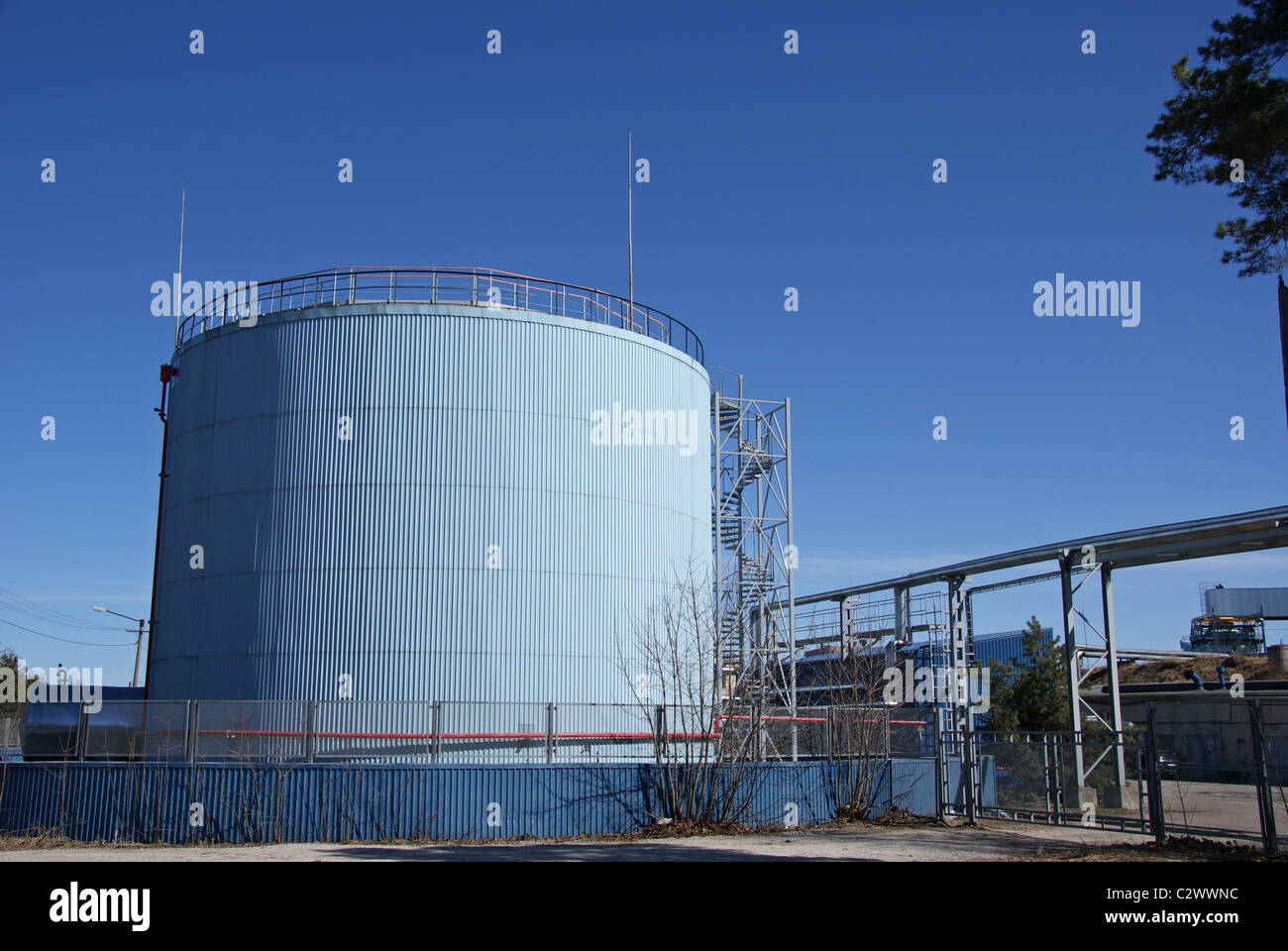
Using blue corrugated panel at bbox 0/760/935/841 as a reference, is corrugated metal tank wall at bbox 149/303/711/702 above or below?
above

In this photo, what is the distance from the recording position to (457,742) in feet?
83.2

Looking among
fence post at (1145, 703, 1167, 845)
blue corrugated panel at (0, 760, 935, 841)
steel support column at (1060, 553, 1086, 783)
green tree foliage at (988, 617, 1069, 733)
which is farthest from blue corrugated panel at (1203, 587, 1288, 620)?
blue corrugated panel at (0, 760, 935, 841)

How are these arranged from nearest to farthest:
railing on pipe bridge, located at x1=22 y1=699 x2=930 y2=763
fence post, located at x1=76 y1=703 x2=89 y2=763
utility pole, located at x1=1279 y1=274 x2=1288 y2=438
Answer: utility pole, located at x1=1279 y1=274 x2=1288 y2=438
fence post, located at x1=76 y1=703 x2=89 y2=763
railing on pipe bridge, located at x1=22 y1=699 x2=930 y2=763

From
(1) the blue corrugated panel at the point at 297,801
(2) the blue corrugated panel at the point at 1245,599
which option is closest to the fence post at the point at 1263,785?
(1) the blue corrugated panel at the point at 297,801

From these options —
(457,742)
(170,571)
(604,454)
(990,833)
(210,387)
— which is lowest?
(990,833)

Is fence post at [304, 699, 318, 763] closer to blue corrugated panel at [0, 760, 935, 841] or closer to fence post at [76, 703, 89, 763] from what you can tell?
blue corrugated panel at [0, 760, 935, 841]

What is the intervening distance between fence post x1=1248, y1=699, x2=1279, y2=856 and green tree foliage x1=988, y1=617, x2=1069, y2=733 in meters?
22.0

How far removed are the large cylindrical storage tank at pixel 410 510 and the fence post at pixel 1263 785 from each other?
50.3 ft

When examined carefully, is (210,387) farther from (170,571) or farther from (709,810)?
(709,810)

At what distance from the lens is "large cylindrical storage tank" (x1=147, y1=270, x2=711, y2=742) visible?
27.6 meters

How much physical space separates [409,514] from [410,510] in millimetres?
107
